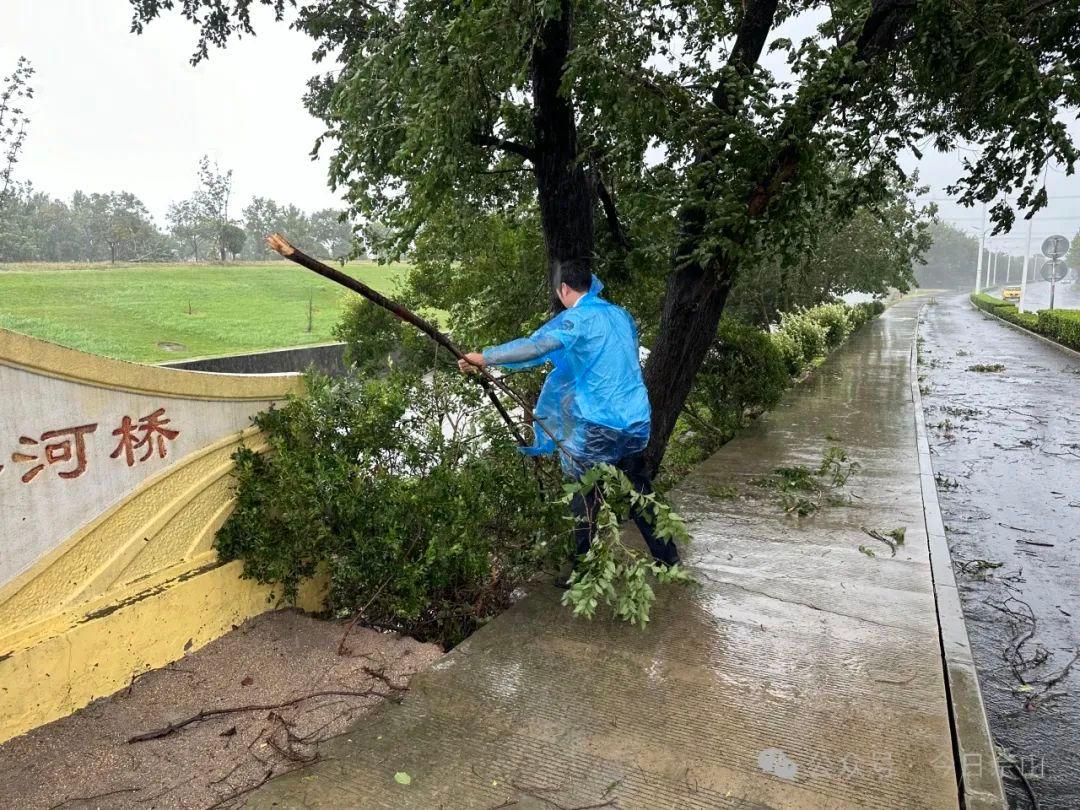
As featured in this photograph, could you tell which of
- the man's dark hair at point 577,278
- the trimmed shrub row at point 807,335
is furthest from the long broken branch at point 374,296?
the trimmed shrub row at point 807,335

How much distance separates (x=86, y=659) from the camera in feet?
8.68

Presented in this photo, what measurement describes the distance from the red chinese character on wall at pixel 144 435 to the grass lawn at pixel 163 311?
37.4ft

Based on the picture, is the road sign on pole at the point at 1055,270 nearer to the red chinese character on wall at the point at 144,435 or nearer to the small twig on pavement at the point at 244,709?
the small twig on pavement at the point at 244,709

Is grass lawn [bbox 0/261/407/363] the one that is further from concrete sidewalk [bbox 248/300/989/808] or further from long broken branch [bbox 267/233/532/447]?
concrete sidewalk [bbox 248/300/989/808]

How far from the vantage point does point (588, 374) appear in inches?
130

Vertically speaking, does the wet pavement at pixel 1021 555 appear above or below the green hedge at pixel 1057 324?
below

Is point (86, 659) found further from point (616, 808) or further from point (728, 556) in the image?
point (728, 556)

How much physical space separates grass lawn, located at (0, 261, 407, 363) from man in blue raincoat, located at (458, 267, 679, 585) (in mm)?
11144

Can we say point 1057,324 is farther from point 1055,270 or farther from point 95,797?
point 95,797

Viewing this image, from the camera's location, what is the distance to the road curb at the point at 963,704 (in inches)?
89.6

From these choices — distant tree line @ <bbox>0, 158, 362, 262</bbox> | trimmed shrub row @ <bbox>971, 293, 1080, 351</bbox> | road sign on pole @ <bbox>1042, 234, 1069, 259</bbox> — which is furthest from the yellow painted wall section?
distant tree line @ <bbox>0, 158, 362, 262</bbox>

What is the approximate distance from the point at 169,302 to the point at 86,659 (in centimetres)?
2569

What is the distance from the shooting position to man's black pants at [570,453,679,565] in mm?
3486

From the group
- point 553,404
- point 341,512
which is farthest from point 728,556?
point 341,512
